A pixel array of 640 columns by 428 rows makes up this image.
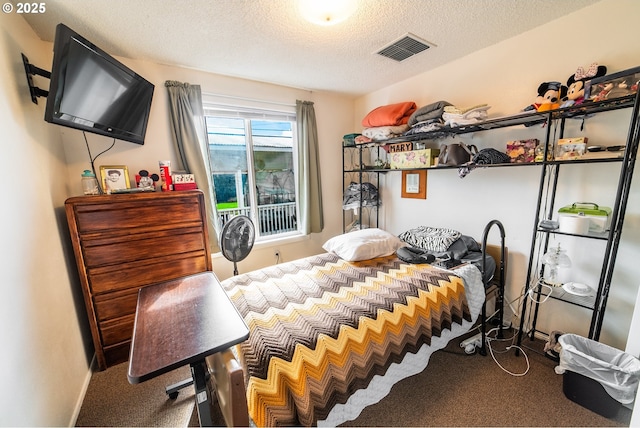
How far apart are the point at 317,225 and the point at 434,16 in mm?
2403

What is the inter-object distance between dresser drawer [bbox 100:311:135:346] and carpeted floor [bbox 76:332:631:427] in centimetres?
23

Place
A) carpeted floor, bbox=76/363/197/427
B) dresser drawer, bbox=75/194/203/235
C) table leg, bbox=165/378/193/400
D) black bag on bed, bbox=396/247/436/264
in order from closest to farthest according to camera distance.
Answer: carpeted floor, bbox=76/363/197/427, table leg, bbox=165/378/193/400, dresser drawer, bbox=75/194/203/235, black bag on bed, bbox=396/247/436/264

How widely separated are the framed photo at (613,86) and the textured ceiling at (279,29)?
2.07ft

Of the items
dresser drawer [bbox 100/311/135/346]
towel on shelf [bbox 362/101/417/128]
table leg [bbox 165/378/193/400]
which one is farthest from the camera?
towel on shelf [bbox 362/101/417/128]

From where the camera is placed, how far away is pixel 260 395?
104 cm

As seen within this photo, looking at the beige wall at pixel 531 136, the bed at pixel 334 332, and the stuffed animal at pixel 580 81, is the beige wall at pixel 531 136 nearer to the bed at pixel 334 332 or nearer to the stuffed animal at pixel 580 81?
the stuffed animal at pixel 580 81

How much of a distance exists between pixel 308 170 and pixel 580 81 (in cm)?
243

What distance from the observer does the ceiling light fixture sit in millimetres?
1502

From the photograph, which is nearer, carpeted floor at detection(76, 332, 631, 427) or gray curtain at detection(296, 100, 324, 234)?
carpeted floor at detection(76, 332, 631, 427)

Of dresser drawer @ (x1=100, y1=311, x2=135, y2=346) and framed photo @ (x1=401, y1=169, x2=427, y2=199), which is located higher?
framed photo @ (x1=401, y1=169, x2=427, y2=199)

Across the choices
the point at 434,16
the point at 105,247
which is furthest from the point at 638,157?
the point at 105,247

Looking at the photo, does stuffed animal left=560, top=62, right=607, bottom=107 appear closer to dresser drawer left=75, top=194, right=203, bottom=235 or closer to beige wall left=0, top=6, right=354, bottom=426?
dresser drawer left=75, top=194, right=203, bottom=235

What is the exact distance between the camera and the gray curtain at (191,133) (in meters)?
2.34

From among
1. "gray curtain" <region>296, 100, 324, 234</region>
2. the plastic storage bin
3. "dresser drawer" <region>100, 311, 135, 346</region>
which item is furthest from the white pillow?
"dresser drawer" <region>100, 311, 135, 346</region>
